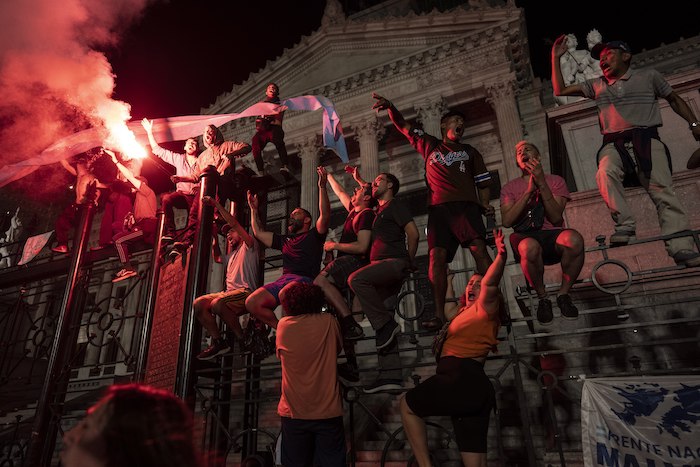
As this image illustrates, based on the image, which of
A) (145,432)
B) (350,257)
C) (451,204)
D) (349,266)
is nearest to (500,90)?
(451,204)

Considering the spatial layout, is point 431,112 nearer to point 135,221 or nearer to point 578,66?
point 578,66

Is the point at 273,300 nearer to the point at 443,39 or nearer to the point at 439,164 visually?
the point at 439,164

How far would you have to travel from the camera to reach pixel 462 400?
3180 mm

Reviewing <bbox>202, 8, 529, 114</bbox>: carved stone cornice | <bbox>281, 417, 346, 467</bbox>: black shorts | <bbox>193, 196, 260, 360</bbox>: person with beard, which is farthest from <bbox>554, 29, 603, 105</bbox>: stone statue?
<bbox>281, 417, 346, 467</bbox>: black shorts

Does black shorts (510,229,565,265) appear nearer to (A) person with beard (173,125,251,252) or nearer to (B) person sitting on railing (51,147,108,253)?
(A) person with beard (173,125,251,252)

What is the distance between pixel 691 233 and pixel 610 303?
181 cm

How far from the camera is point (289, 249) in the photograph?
565cm

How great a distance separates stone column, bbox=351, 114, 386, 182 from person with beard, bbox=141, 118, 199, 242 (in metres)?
11.6

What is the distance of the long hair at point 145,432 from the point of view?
1.36 metres

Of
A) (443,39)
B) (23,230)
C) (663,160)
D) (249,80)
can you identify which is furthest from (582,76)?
(23,230)

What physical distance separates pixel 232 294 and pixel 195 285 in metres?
0.49

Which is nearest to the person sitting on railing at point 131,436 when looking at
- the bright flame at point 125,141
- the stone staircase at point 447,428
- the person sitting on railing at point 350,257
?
the stone staircase at point 447,428

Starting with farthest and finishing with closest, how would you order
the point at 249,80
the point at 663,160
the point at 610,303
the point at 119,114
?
the point at 249,80
the point at 119,114
the point at 610,303
the point at 663,160

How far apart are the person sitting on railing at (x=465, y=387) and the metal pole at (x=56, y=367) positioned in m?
5.32
